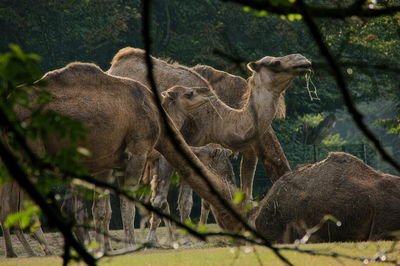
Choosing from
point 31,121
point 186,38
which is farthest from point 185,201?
point 186,38

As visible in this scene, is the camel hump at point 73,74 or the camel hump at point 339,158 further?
the camel hump at point 339,158

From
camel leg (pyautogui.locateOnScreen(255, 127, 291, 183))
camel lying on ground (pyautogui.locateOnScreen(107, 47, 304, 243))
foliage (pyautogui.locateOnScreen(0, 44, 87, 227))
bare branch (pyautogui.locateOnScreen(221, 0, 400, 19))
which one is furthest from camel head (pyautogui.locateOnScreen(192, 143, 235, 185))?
bare branch (pyautogui.locateOnScreen(221, 0, 400, 19))

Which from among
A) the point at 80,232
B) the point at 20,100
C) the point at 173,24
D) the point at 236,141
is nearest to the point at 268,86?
the point at 236,141

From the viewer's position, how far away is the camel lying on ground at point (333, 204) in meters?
10.8

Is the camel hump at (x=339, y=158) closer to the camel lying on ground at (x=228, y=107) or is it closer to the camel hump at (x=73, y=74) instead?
the camel lying on ground at (x=228, y=107)

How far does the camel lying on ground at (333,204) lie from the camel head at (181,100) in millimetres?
1786

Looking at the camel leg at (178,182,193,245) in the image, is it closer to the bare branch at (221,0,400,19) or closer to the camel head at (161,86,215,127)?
the camel head at (161,86,215,127)

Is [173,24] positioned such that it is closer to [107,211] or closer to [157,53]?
[157,53]

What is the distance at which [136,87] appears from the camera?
1094 centimetres

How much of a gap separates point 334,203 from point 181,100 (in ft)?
9.49

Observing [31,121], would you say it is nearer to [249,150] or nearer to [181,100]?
[181,100]

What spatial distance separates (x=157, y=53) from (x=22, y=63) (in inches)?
1077

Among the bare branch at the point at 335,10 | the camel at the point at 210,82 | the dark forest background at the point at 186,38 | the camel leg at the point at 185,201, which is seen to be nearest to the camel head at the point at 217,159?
the camel at the point at 210,82

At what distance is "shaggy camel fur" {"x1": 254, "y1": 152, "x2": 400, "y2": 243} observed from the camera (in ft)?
35.5
